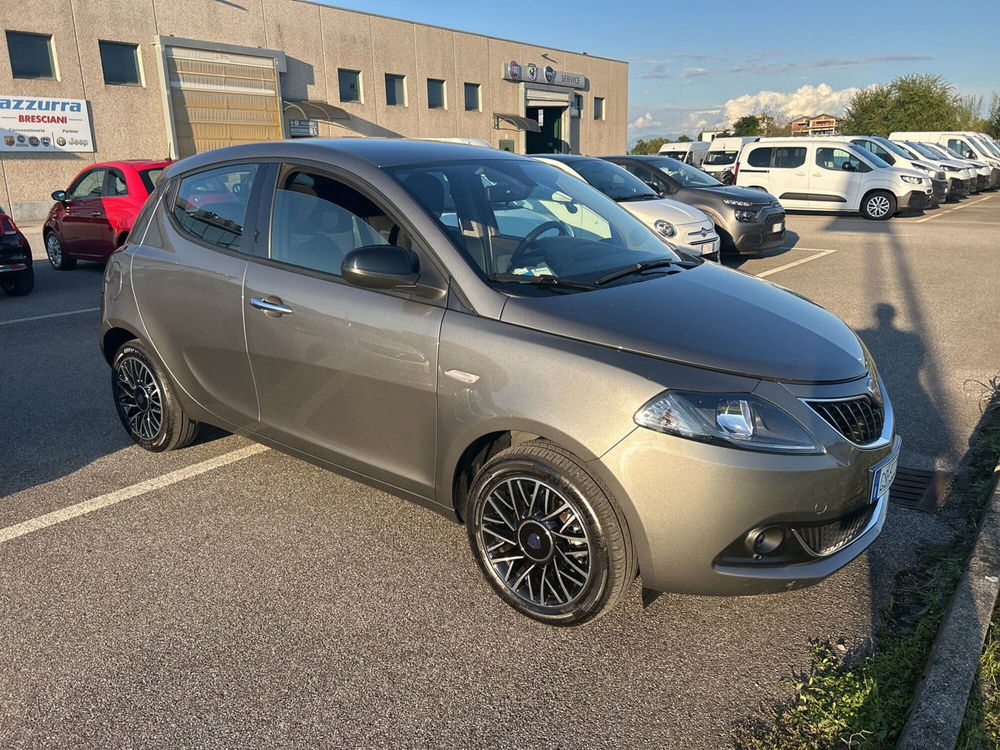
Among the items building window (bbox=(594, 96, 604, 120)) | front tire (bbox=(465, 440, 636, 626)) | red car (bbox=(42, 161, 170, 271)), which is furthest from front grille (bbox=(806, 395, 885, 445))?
building window (bbox=(594, 96, 604, 120))

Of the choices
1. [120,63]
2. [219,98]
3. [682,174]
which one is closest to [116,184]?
[682,174]

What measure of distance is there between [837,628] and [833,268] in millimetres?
9465

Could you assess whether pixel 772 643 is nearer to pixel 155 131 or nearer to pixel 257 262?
pixel 257 262

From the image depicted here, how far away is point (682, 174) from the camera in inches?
516

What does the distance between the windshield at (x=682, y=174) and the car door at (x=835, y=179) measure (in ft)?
24.7

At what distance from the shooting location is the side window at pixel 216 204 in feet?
12.8

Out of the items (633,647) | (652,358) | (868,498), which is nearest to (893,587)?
(868,498)

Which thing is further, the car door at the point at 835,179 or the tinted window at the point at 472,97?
the tinted window at the point at 472,97

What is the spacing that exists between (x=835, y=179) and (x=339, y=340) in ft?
61.6

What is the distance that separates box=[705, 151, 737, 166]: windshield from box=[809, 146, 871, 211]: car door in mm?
8811

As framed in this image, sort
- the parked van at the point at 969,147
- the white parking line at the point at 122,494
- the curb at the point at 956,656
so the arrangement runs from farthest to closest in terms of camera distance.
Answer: the parked van at the point at 969,147
the white parking line at the point at 122,494
the curb at the point at 956,656

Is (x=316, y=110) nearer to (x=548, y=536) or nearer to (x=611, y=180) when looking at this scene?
(x=611, y=180)

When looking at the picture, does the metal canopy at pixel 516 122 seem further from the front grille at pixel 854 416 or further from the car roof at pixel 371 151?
the front grille at pixel 854 416

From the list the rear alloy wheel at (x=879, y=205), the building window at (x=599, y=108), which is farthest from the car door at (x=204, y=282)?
the building window at (x=599, y=108)
